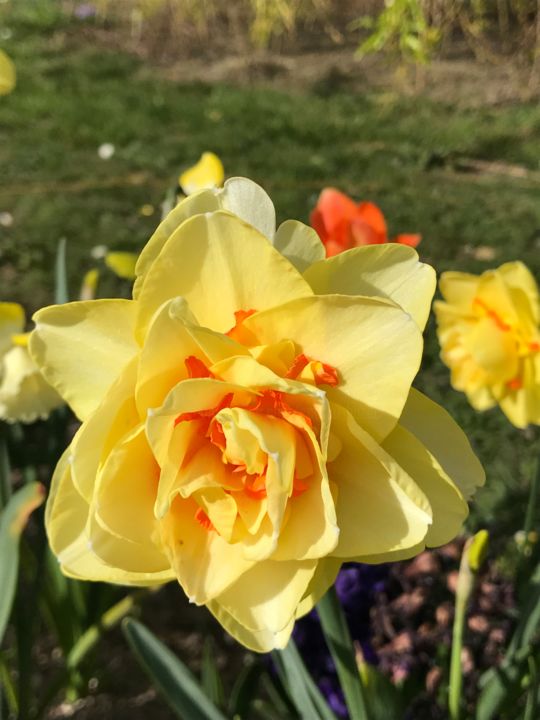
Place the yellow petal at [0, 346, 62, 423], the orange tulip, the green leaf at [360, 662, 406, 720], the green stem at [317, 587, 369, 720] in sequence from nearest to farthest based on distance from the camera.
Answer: the green stem at [317, 587, 369, 720] < the green leaf at [360, 662, 406, 720] < the orange tulip < the yellow petal at [0, 346, 62, 423]

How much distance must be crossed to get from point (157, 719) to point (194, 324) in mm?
1412

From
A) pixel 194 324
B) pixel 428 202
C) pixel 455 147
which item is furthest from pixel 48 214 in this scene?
pixel 194 324

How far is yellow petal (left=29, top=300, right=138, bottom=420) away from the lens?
2.10ft

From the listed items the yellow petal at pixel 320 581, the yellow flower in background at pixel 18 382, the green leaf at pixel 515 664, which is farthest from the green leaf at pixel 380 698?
the yellow flower in background at pixel 18 382

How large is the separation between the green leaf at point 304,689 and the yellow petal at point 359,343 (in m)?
0.53

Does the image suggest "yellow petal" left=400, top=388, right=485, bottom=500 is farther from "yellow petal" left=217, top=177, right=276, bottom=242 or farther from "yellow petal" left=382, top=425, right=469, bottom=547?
"yellow petal" left=217, top=177, right=276, bottom=242

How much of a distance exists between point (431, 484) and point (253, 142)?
4.42m

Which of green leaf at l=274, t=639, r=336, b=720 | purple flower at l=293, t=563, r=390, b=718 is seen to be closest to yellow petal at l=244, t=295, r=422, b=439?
green leaf at l=274, t=639, r=336, b=720

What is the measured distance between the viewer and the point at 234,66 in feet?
20.5

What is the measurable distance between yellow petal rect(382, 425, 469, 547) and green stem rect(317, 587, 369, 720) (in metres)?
0.20

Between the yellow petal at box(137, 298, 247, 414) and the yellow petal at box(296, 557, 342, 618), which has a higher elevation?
the yellow petal at box(137, 298, 247, 414)

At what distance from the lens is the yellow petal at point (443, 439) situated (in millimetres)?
648

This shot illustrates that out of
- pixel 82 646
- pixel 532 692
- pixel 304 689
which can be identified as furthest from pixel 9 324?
pixel 532 692

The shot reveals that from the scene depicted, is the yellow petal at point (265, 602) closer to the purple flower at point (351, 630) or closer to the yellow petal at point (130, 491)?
the yellow petal at point (130, 491)
